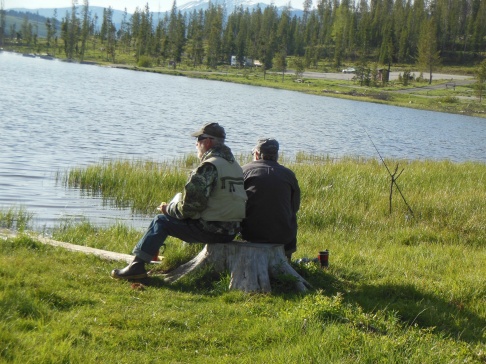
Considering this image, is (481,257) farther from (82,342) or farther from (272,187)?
(82,342)

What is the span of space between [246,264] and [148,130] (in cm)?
2446

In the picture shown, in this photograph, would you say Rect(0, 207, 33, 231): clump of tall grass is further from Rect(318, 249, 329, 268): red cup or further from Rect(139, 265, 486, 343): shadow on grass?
Rect(318, 249, 329, 268): red cup

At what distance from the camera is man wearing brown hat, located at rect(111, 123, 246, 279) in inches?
266

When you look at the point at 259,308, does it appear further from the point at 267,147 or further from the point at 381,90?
the point at 381,90

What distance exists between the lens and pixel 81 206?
13.9m

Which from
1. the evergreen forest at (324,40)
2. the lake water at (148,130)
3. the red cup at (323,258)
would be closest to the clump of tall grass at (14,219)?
the lake water at (148,130)

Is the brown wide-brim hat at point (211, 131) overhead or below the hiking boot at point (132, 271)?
overhead

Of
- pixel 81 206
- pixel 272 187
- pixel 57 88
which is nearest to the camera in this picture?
pixel 272 187

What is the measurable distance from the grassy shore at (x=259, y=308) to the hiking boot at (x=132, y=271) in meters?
0.13

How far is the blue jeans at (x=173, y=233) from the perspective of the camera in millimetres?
6949

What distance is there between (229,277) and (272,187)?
3.83 ft

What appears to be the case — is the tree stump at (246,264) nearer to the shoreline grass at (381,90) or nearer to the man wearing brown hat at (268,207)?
the man wearing brown hat at (268,207)

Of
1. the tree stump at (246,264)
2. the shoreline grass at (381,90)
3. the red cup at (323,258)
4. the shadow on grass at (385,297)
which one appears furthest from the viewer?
the shoreline grass at (381,90)

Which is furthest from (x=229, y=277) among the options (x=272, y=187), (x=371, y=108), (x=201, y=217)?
(x=371, y=108)
